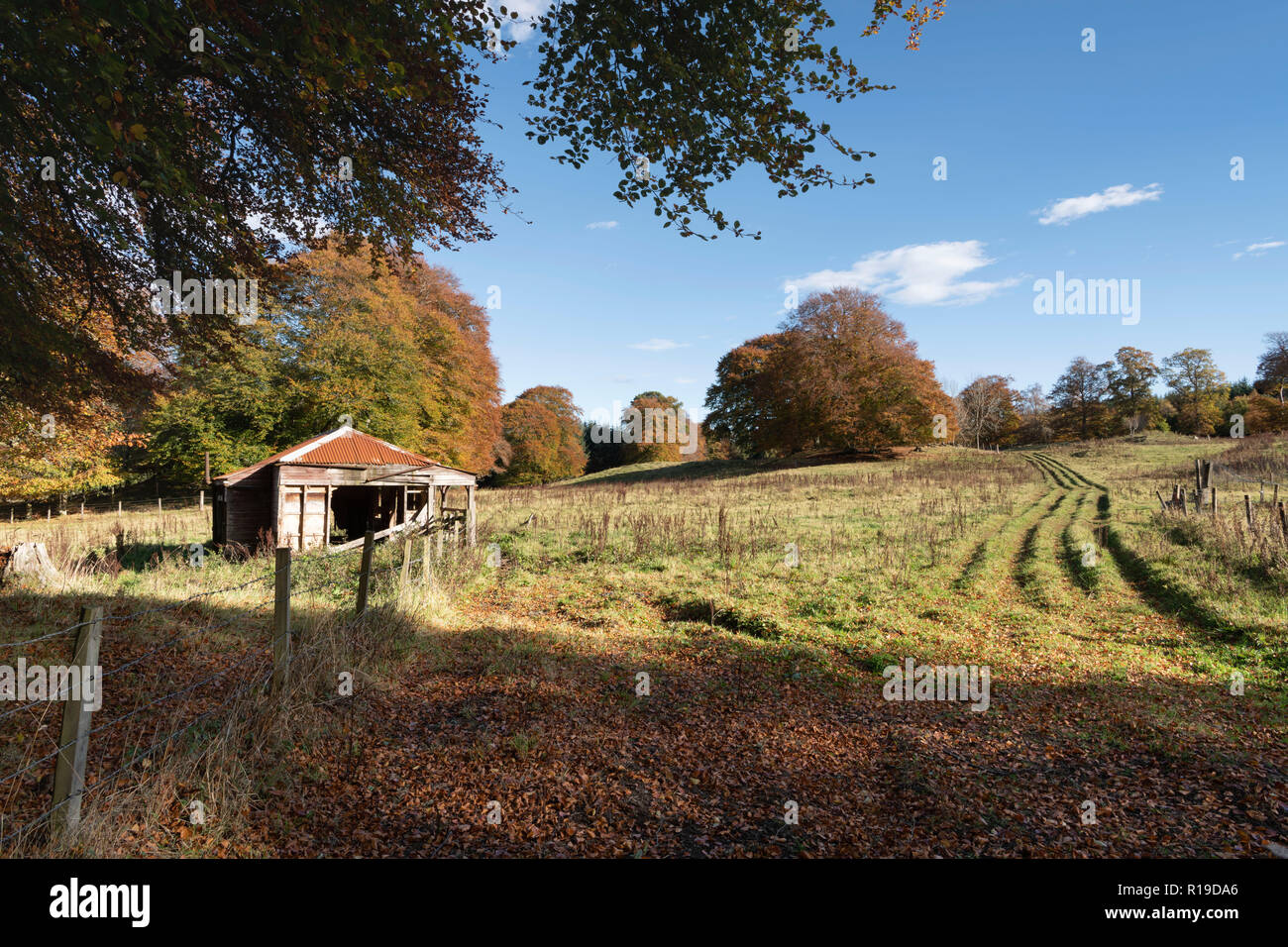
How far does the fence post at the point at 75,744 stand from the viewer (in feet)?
9.91

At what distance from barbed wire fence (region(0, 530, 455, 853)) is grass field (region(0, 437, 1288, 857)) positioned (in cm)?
34

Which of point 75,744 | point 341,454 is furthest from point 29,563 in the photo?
point 75,744

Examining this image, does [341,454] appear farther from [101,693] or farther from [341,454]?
[101,693]

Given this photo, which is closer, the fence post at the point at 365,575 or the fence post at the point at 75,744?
the fence post at the point at 75,744

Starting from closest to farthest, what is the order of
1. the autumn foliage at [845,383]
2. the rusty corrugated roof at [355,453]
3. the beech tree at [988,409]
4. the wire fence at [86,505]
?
the rusty corrugated roof at [355,453]
the wire fence at [86,505]
the autumn foliage at [845,383]
the beech tree at [988,409]

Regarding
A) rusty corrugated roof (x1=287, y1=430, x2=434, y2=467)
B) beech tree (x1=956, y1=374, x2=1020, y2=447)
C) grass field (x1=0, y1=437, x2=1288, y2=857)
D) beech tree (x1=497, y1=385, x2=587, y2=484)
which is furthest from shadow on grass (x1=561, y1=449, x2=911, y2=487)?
grass field (x1=0, y1=437, x2=1288, y2=857)

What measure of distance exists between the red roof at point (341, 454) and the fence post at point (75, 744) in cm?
1567

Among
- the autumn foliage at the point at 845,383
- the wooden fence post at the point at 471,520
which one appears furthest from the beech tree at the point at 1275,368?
the wooden fence post at the point at 471,520

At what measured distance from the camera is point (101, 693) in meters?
4.66

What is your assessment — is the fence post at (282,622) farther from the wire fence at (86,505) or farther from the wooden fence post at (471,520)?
the wire fence at (86,505)

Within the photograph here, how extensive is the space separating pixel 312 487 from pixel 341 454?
134 centimetres

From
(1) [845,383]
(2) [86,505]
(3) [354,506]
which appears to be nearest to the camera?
(3) [354,506]

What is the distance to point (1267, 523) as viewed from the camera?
1224 centimetres

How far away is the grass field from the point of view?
4035 mm
